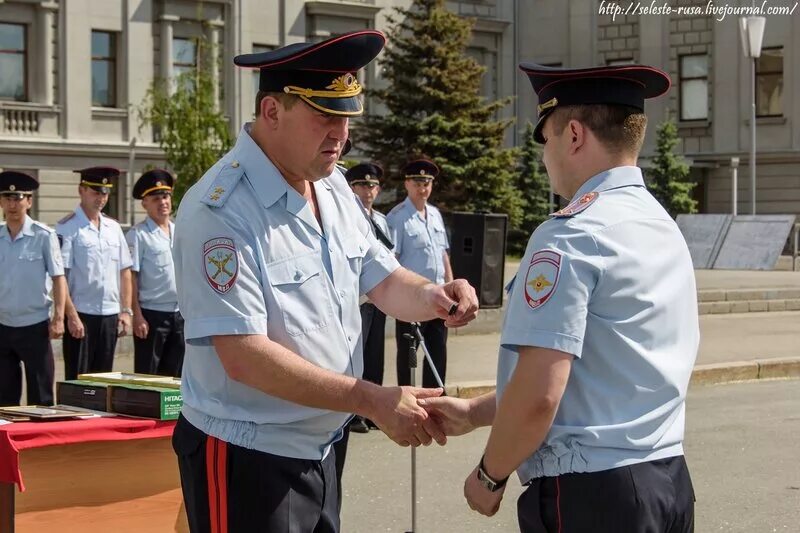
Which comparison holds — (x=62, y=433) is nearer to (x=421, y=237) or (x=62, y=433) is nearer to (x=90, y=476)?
(x=90, y=476)

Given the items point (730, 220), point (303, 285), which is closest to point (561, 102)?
point (303, 285)

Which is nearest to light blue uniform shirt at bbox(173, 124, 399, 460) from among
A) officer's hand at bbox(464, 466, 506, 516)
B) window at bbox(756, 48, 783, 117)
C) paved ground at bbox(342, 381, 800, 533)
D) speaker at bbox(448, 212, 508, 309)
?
officer's hand at bbox(464, 466, 506, 516)

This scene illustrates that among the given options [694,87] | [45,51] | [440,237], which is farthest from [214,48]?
[440,237]

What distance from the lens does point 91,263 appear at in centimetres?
1066

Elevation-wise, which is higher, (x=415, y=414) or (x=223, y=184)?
(x=223, y=184)

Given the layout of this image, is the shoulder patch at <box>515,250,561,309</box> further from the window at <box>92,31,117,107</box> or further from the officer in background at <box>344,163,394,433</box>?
the window at <box>92,31,117,107</box>

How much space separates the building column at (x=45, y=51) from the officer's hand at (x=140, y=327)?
27.0 metres

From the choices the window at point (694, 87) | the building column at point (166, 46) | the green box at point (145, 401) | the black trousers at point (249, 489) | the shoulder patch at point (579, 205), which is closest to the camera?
the shoulder patch at point (579, 205)

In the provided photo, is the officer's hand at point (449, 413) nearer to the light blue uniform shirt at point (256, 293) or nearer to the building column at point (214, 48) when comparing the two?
the light blue uniform shirt at point (256, 293)

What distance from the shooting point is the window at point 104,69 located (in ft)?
122

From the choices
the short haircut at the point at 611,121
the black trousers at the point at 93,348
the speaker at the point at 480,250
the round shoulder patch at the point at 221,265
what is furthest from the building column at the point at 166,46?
the short haircut at the point at 611,121

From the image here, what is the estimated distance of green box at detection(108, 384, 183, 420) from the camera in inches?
193

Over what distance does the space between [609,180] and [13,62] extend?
116ft

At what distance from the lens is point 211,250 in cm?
345
